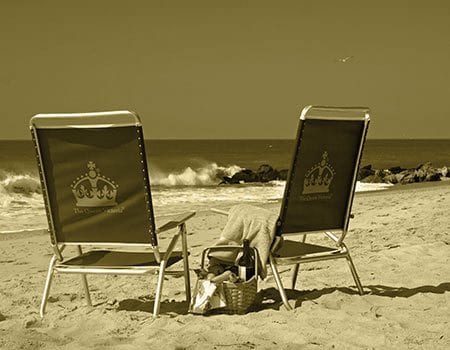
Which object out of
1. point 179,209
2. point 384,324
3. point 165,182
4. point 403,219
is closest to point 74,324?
point 384,324

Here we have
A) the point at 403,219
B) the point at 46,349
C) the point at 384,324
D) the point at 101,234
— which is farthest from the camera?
the point at 403,219

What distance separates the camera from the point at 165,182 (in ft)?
83.7

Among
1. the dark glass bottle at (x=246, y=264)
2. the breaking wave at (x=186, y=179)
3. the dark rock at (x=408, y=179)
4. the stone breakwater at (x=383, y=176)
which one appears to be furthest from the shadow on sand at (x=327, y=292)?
the breaking wave at (x=186, y=179)

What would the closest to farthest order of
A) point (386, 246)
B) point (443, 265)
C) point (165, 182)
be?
point (443, 265) → point (386, 246) → point (165, 182)

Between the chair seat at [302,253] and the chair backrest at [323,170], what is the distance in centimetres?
13

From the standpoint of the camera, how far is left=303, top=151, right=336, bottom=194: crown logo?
402 cm

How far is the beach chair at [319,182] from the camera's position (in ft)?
12.8

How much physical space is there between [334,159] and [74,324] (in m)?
1.80

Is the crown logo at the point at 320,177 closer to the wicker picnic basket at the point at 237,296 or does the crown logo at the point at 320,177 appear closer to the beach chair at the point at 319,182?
the beach chair at the point at 319,182

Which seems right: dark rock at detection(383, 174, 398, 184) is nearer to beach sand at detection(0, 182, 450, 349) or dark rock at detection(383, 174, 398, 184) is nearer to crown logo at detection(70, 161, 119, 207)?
beach sand at detection(0, 182, 450, 349)

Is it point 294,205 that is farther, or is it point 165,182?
point 165,182

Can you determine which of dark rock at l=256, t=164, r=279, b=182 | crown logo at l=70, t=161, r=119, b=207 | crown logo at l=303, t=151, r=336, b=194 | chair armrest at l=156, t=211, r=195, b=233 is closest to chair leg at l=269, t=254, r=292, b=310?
crown logo at l=303, t=151, r=336, b=194

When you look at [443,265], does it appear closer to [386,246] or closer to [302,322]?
[386,246]

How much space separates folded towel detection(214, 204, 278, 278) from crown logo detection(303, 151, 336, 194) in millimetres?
270
